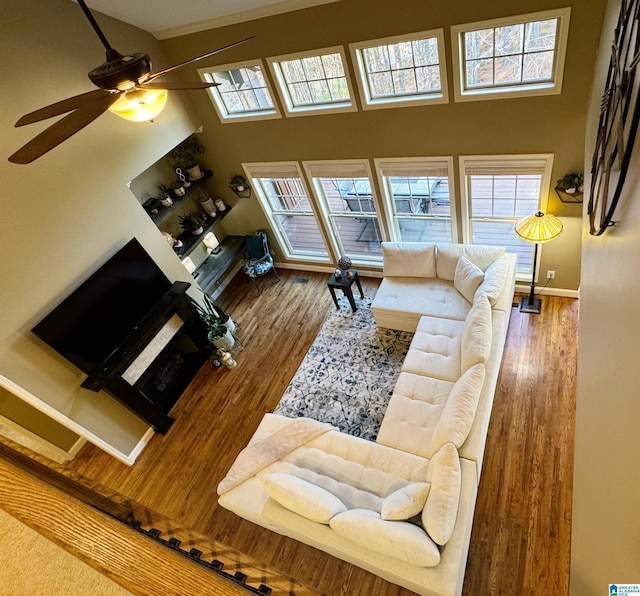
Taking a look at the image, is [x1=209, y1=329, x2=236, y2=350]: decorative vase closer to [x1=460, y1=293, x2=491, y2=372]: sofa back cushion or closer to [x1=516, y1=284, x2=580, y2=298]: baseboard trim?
[x1=460, y1=293, x2=491, y2=372]: sofa back cushion

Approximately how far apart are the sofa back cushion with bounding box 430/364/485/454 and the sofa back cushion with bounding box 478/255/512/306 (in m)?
1.00

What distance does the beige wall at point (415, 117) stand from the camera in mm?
3375

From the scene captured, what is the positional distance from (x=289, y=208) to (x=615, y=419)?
540 centimetres

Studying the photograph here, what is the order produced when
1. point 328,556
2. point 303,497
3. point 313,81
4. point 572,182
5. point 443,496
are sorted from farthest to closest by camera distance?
point 313,81, point 572,182, point 328,556, point 303,497, point 443,496

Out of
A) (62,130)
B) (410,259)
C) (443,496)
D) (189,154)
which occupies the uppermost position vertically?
(189,154)

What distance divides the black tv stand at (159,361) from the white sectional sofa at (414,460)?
164cm

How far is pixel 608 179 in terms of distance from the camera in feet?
5.09

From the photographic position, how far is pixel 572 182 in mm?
3883

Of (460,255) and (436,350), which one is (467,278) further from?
(436,350)

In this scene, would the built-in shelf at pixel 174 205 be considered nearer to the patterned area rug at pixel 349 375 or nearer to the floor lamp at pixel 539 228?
the patterned area rug at pixel 349 375

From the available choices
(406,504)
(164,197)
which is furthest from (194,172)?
(406,504)

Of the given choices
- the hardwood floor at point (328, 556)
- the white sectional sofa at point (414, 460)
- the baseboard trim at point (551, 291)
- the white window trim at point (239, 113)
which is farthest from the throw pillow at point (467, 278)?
the white window trim at point (239, 113)

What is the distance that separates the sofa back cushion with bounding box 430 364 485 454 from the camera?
3035 mm

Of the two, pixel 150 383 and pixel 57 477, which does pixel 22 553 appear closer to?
pixel 57 477
